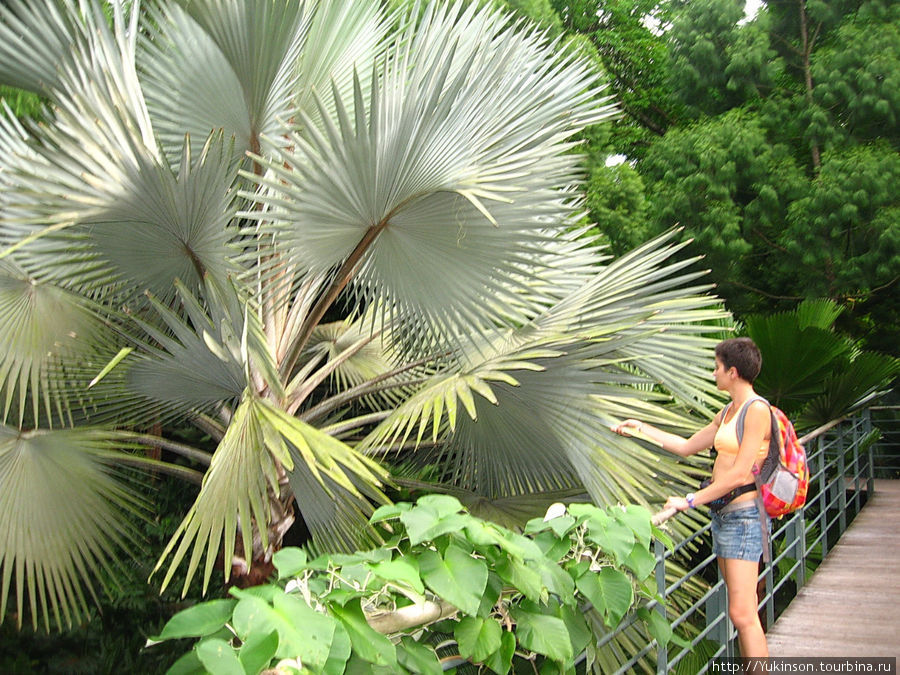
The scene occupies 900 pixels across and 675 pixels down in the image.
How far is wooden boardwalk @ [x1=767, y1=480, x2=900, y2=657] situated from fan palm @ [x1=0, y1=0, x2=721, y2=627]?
82 cm

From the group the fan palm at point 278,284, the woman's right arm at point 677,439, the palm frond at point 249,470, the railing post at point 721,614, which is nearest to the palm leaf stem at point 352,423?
the fan palm at point 278,284

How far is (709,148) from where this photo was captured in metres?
12.4

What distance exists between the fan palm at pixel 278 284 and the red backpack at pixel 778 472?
968mm

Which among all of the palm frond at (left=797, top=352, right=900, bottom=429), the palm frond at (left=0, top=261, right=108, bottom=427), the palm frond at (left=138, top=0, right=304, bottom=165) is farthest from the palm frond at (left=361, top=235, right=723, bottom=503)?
the palm frond at (left=797, top=352, right=900, bottom=429)

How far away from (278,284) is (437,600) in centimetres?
305

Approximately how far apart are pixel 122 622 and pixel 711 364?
4395mm

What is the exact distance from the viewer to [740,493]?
3.06 meters

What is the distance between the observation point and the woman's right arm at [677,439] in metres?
3.34

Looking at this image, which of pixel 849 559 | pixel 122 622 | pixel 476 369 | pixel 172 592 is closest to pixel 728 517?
pixel 476 369

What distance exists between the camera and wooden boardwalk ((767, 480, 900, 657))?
3.68 metres

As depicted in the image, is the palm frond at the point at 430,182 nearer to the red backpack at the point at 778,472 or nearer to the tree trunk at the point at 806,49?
the red backpack at the point at 778,472

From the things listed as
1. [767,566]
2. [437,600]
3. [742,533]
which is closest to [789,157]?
[767,566]

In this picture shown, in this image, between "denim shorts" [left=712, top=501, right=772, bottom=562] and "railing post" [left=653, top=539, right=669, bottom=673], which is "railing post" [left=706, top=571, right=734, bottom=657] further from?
"railing post" [left=653, top=539, right=669, bottom=673]

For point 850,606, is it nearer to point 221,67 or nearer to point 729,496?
point 729,496
